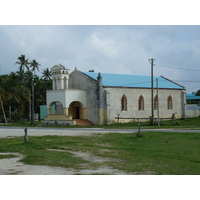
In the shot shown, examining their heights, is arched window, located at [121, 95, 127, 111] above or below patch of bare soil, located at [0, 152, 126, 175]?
above

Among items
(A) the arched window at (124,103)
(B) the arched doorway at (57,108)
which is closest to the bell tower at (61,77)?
(B) the arched doorway at (57,108)

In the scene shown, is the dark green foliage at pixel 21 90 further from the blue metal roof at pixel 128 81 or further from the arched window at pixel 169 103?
the arched window at pixel 169 103

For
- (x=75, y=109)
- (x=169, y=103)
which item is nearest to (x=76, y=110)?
(x=75, y=109)

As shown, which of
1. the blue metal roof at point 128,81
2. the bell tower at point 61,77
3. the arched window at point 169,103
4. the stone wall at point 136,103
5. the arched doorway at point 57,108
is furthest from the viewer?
the arched window at point 169,103

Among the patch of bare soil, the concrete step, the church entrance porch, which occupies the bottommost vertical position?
the patch of bare soil

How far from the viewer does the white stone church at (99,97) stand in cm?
4978

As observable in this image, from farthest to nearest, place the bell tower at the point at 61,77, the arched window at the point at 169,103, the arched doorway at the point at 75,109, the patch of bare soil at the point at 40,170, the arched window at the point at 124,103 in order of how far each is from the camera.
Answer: the arched window at the point at 169,103
the arched doorway at the point at 75,109
the arched window at the point at 124,103
the bell tower at the point at 61,77
the patch of bare soil at the point at 40,170

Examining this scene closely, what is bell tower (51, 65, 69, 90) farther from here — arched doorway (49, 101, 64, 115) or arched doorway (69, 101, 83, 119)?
→ arched doorway (49, 101, 64, 115)

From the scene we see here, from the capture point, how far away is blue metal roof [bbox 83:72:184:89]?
172 ft

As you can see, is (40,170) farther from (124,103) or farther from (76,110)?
(76,110)

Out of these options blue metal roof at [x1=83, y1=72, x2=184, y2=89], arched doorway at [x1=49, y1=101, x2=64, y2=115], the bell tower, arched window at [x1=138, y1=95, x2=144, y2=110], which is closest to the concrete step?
the bell tower

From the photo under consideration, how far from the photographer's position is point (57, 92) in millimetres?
50750

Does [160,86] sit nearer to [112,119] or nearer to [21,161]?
[112,119]

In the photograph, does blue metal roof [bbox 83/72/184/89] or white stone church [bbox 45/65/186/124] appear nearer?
white stone church [bbox 45/65/186/124]
